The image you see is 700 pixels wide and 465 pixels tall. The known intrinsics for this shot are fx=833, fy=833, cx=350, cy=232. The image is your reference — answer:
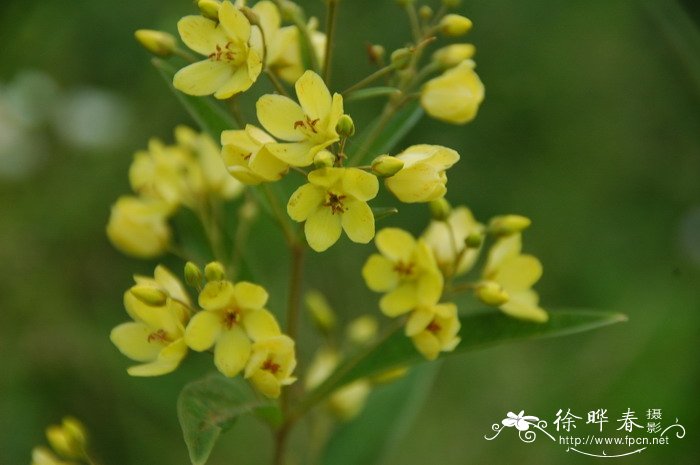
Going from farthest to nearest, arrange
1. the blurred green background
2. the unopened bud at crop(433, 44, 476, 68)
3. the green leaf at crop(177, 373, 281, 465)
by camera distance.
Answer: the blurred green background < the unopened bud at crop(433, 44, 476, 68) < the green leaf at crop(177, 373, 281, 465)

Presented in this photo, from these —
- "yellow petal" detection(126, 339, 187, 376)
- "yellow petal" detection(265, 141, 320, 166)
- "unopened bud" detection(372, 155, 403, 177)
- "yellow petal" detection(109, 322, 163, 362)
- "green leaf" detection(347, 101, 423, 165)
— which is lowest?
"yellow petal" detection(109, 322, 163, 362)

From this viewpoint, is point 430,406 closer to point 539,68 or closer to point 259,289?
point 539,68

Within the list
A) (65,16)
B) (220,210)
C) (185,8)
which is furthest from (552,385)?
(65,16)

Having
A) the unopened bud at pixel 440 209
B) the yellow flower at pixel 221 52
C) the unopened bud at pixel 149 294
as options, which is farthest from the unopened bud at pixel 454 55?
the unopened bud at pixel 149 294

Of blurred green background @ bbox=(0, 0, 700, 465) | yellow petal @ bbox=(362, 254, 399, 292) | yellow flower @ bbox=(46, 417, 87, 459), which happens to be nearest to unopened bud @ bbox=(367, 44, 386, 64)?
yellow petal @ bbox=(362, 254, 399, 292)

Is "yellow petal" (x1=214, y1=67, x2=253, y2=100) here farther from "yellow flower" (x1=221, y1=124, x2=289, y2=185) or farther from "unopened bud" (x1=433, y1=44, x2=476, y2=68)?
"unopened bud" (x1=433, y1=44, x2=476, y2=68)

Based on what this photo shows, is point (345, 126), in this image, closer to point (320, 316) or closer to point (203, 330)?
point (203, 330)
